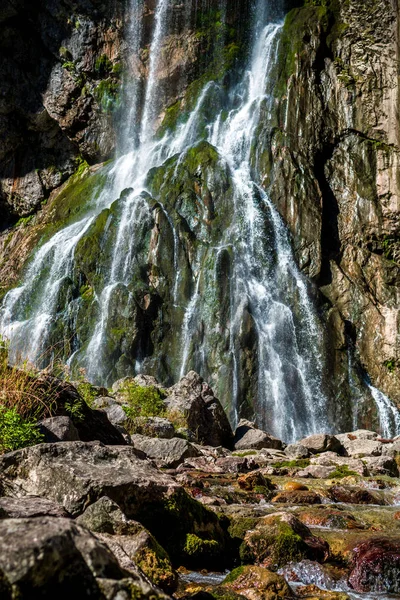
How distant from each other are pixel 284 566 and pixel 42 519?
3854 mm

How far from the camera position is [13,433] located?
6.40 metres

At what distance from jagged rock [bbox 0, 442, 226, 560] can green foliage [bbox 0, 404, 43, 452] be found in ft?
2.63

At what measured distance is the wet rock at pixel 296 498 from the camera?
354 inches

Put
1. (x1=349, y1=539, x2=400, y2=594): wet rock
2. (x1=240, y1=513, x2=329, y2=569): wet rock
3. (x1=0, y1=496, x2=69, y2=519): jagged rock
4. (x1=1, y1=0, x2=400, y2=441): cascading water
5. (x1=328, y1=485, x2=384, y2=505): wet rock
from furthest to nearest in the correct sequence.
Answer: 1. (x1=1, y1=0, x2=400, y2=441): cascading water
2. (x1=328, y1=485, x2=384, y2=505): wet rock
3. (x1=240, y1=513, x2=329, y2=569): wet rock
4. (x1=349, y1=539, x2=400, y2=594): wet rock
5. (x1=0, y1=496, x2=69, y2=519): jagged rock

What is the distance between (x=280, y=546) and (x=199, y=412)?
11016 mm

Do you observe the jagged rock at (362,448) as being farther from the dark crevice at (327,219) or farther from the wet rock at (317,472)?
the dark crevice at (327,219)

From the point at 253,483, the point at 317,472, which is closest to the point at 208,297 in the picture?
the point at 317,472

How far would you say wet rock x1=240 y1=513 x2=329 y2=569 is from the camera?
5.91 metres

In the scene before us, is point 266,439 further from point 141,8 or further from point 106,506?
point 141,8

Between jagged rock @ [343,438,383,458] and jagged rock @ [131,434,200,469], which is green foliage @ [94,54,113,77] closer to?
jagged rock @ [343,438,383,458]

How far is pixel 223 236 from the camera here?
27.9 m

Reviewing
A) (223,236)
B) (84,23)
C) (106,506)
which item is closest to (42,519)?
(106,506)

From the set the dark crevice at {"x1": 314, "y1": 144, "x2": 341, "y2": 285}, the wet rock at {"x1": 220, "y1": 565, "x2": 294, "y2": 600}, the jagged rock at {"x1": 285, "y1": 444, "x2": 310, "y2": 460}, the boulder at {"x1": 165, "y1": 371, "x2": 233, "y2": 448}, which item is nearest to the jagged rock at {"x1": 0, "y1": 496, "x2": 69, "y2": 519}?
the wet rock at {"x1": 220, "y1": 565, "x2": 294, "y2": 600}

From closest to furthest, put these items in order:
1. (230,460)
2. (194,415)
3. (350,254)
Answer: (230,460) < (194,415) < (350,254)
